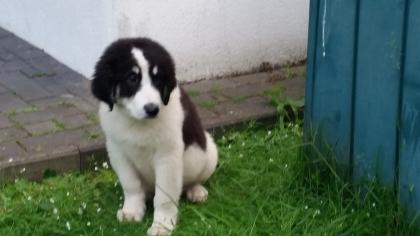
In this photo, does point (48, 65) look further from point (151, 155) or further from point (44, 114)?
point (151, 155)

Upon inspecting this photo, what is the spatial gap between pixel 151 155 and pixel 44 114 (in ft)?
5.85

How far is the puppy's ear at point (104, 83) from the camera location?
3984 millimetres

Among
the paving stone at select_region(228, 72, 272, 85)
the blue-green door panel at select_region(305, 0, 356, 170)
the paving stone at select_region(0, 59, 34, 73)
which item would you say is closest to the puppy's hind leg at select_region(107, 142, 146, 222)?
the blue-green door panel at select_region(305, 0, 356, 170)

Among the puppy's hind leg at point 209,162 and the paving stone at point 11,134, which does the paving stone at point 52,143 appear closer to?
the paving stone at point 11,134

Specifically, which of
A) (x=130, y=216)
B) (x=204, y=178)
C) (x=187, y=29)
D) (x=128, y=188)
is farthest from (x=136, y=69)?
(x=187, y=29)

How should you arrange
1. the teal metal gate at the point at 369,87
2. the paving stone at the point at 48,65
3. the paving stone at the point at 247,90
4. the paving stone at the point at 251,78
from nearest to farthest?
the teal metal gate at the point at 369,87 → the paving stone at the point at 247,90 → the paving stone at the point at 251,78 → the paving stone at the point at 48,65

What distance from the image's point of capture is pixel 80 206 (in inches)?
179

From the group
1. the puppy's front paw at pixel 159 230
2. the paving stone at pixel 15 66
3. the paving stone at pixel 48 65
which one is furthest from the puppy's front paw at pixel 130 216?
the paving stone at pixel 15 66

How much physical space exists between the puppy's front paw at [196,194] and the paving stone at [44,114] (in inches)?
57.8

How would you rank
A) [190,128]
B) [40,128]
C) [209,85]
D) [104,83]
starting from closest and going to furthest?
[104,83] → [190,128] → [40,128] → [209,85]

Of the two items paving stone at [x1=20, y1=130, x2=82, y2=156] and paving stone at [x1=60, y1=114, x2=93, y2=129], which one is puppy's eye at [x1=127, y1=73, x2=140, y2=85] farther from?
paving stone at [x1=60, y1=114, x2=93, y2=129]

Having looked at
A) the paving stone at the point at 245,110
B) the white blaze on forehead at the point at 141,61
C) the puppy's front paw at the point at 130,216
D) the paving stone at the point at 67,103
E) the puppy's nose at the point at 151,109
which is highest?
the white blaze on forehead at the point at 141,61

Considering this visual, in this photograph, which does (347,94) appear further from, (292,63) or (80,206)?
(292,63)

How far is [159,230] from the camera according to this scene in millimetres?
4199
